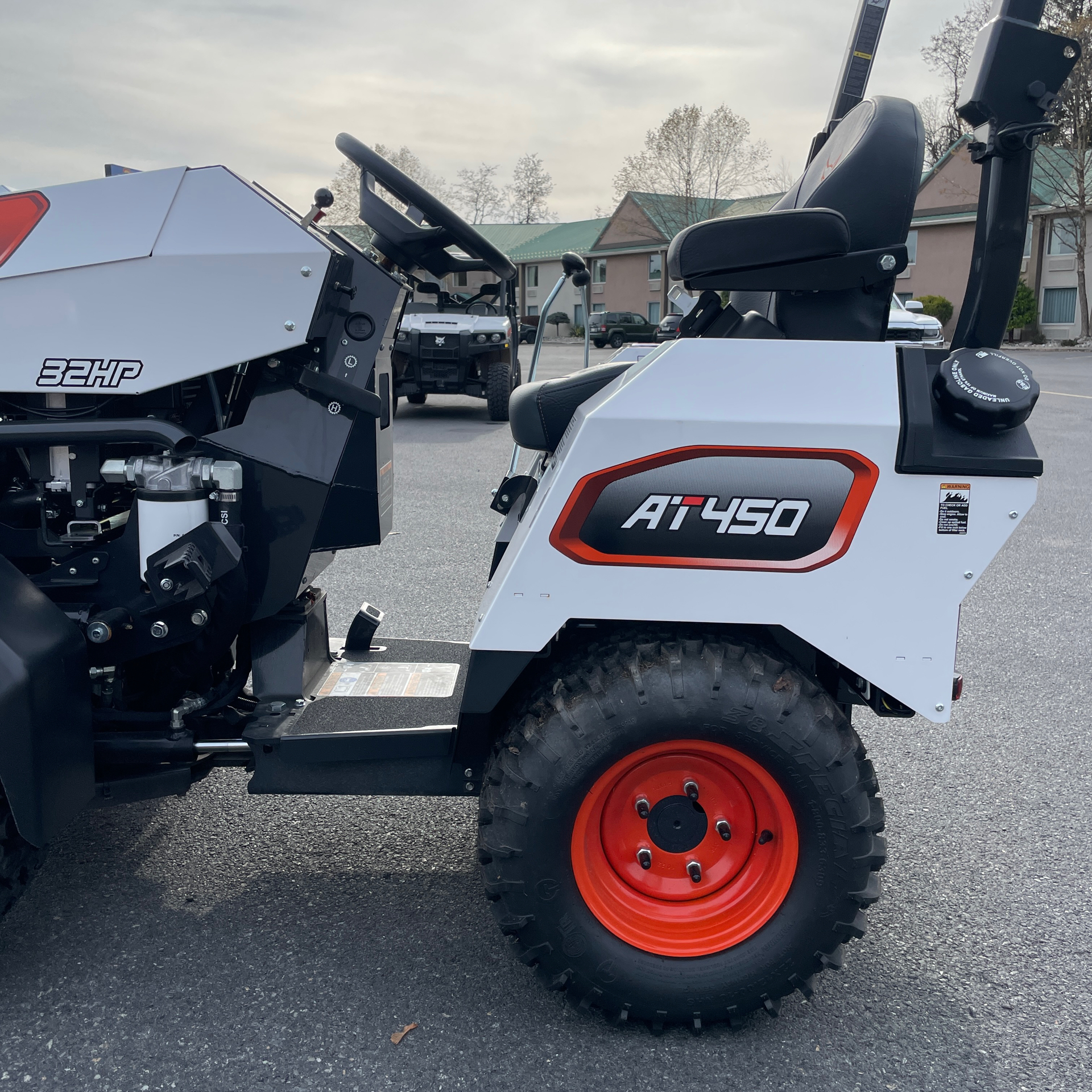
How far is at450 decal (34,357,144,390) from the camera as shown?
215 cm

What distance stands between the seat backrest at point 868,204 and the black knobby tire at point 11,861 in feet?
6.61

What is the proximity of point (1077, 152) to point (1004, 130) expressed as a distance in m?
33.3

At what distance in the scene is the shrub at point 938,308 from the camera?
31547 mm

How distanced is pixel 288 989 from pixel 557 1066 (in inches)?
24.2

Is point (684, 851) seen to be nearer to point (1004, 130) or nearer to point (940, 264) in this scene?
point (1004, 130)

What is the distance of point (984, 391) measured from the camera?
5.95ft

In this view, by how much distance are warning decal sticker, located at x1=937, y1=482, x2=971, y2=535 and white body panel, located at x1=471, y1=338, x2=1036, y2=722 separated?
0.01 m

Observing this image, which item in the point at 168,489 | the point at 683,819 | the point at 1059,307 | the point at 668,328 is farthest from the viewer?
the point at 1059,307

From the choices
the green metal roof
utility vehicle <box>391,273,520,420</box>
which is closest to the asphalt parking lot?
utility vehicle <box>391,273,520,420</box>

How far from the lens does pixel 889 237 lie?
2.18m

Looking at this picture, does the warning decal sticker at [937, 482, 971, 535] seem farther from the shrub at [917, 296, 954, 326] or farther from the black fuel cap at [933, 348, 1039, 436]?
the shrub at [917, 296, 954, 326]

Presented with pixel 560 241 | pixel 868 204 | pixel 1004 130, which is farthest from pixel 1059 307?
pixel 1004 130

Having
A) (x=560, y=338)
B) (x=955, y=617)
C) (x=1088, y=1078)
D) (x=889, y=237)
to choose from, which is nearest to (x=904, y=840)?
(x=1088, y=1078)

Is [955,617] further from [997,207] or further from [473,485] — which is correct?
[473,485]
